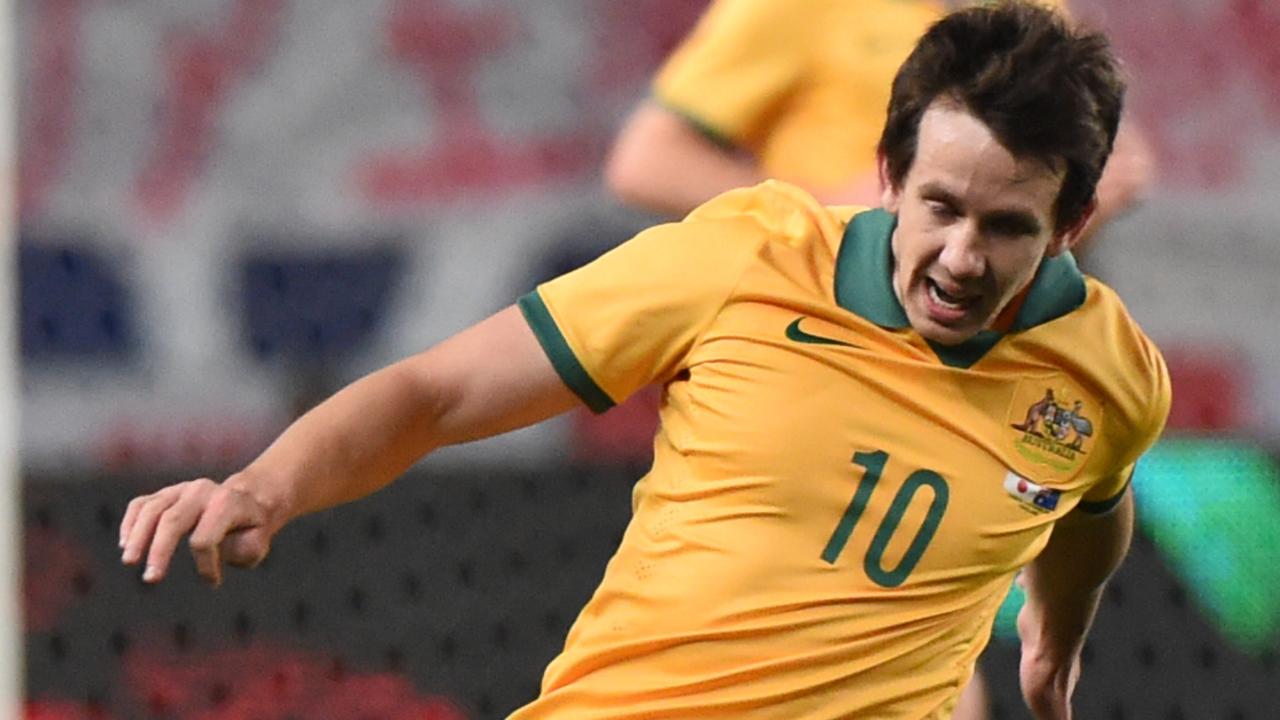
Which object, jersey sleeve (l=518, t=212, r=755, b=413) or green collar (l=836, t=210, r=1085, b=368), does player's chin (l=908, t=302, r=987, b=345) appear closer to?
green collar (l=836, t=210, r=1085, b=368)

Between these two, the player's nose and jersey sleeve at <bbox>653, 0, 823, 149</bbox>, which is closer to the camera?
the player's nose

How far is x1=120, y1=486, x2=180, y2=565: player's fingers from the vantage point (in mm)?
1623

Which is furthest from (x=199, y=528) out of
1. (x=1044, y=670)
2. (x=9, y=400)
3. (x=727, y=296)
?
(x=9, y=400)

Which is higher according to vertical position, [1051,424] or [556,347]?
[556,347]

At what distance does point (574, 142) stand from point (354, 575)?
0.75 metres

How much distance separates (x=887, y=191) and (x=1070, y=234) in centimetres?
16

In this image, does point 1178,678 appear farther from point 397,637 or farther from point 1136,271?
point 397,637

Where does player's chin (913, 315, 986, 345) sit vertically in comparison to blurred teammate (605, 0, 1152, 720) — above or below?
below

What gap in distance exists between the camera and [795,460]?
1.93m

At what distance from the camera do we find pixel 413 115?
3.63 m

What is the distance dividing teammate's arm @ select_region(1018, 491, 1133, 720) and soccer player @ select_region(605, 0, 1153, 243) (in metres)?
0.62

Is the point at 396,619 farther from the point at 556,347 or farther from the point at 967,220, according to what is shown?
the point at 967,220

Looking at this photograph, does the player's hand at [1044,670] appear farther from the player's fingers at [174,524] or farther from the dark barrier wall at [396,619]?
the dark barrier wall at [396,619]

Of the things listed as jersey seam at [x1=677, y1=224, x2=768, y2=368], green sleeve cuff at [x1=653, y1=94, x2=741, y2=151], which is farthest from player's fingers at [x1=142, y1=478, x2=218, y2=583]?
green sleeve cuff at [x1=653, y1=94, x2=741, y2=151]
